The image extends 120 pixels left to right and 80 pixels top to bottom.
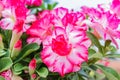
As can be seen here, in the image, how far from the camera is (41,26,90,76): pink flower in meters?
0.50

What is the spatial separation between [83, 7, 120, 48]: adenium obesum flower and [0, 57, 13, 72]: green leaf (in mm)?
166

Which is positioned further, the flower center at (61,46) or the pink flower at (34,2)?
the pink flower at (34,2)

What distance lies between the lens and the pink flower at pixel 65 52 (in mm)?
497

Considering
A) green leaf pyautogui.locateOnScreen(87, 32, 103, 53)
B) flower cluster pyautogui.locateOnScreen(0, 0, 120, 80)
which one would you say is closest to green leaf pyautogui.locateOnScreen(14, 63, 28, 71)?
flower cluster pyautogui.locateOnScreen(0, 0, 120, 80)

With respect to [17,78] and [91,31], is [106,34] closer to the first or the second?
[91,31]

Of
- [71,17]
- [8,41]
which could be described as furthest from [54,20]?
[8,41]

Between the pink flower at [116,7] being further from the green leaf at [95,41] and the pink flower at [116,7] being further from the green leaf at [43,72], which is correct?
the green leaf at [43,72]

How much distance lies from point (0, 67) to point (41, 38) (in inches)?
3.8

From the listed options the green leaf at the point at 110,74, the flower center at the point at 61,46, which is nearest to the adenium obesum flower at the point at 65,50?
the flower center at the point at 61,46

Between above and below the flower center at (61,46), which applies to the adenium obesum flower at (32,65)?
below

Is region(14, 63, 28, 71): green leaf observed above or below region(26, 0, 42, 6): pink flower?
below

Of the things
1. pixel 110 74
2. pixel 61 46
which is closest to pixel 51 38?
pixel 61 46

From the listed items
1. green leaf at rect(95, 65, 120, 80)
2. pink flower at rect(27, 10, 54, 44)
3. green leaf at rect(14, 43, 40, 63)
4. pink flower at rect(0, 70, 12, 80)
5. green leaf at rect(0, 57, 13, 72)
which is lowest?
green leaf at rect(95, 65, 120, 80)

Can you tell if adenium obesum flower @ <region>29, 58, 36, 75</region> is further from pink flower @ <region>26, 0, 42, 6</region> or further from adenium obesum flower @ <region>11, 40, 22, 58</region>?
pink flower @ <region>26, 0, 42, 6</region>
